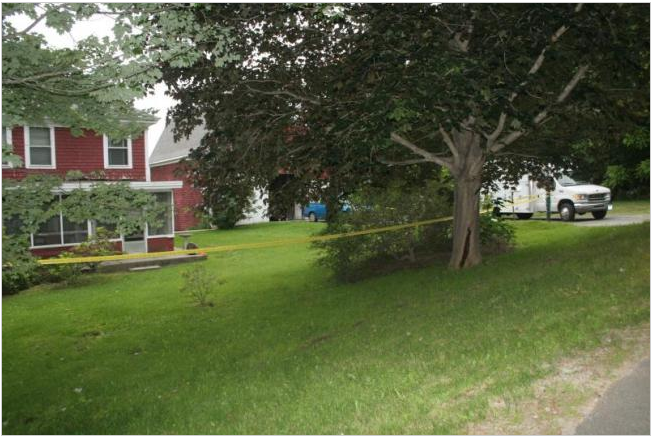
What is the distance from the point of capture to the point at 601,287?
7176 millimetres

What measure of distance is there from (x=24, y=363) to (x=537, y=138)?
10836 mm

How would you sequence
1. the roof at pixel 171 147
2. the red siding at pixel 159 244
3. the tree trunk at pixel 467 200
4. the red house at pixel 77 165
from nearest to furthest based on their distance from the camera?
the tree trunk at pixel 467 200 → the red house at pixel 77 165 → the red siding at pixel 159 244 → the roof at pixel 171 147

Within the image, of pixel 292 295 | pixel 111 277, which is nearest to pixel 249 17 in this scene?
pixel 292 295

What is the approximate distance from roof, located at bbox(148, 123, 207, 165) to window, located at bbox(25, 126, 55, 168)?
11.0 meters

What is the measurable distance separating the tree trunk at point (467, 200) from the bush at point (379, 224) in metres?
1.57

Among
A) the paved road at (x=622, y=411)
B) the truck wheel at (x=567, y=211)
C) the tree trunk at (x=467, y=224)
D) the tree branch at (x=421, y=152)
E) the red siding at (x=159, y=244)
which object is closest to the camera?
the paved road at (x=622, y=411)

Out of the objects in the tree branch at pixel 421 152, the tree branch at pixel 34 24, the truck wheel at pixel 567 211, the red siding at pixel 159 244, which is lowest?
the red siding at pixel 159 244

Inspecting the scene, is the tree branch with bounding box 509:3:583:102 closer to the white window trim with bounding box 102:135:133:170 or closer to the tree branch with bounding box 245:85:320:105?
the tree branch with bounding box 245:85:320:105

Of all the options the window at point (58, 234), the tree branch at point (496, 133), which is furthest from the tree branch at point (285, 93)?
the window at point (58, 234)

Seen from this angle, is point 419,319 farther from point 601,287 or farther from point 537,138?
point 537,138

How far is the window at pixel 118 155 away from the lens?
21578 millimetres

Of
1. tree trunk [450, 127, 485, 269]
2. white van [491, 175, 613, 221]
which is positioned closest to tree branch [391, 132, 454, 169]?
tree trunk [450, 127, 485, 269]

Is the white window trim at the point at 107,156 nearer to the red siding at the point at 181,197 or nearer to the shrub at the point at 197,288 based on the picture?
the red siding at the point at 181,197

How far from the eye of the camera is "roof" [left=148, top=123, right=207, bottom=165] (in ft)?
107
